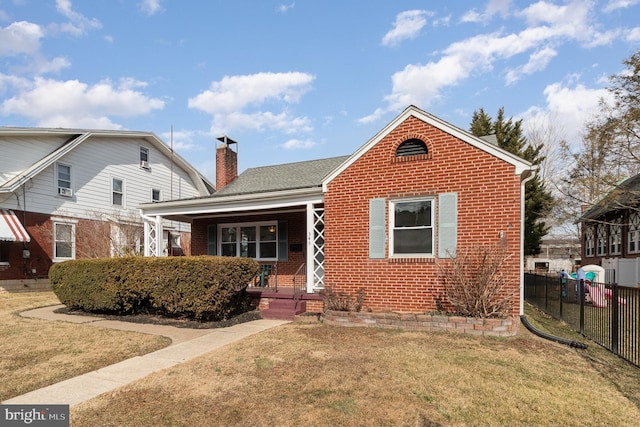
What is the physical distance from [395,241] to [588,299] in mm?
6642

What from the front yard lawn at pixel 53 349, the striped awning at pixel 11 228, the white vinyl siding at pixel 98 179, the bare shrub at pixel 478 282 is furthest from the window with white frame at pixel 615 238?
the striped awning at pixel 11 228

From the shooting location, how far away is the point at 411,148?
9.20 metres

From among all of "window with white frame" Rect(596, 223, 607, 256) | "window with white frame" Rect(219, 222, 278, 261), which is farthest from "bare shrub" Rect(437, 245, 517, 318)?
"window with white frame" Rect(596, 223, 607, 256)

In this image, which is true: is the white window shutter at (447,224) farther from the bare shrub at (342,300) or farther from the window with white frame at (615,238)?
the window with white frame at (615,238)

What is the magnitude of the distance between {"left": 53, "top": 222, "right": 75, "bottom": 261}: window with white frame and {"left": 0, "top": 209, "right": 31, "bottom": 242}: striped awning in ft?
5.80

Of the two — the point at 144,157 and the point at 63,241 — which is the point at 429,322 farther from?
the point at 144,157

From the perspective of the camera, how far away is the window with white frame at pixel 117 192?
19.9 m

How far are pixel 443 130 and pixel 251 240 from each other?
8427mm

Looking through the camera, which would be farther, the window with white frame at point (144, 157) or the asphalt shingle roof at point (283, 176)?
the window with white frame at point (144, 157)

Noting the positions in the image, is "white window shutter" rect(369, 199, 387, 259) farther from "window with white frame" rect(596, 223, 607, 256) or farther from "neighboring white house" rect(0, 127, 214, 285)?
"window with white frame" rect(596, 223, 607, 256)

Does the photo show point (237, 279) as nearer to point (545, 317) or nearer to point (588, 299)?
point (545, 317)

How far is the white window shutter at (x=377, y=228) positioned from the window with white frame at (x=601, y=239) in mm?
20796

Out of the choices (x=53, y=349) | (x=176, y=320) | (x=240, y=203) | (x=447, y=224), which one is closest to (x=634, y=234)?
(x=447, y=224)

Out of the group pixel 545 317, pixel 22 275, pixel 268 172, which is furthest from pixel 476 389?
pixel 22 275
